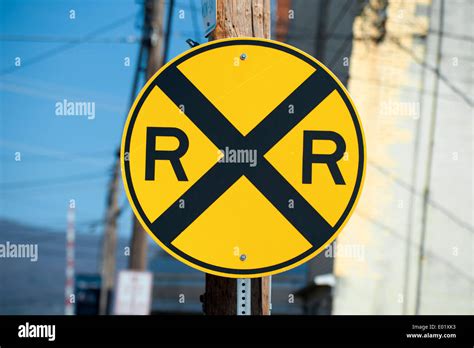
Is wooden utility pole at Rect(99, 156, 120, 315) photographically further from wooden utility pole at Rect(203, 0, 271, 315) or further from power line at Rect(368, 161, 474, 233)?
wooden utility pole at Rect(203, 0, 271, 315)

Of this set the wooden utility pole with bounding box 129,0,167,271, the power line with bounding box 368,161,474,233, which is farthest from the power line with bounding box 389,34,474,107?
the wooden utility pole with bounding box 129,0,167,271

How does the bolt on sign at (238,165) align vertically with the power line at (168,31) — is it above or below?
below

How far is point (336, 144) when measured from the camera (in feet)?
7.11

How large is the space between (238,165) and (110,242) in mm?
17400

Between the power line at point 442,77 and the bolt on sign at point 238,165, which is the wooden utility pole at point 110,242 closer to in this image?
the power line at point 442,77

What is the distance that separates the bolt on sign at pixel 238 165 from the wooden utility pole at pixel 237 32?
0.33m

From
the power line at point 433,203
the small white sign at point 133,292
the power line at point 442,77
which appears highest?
the power line at point 442,77

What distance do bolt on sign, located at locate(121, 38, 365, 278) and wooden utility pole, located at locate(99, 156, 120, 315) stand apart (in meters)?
13.5

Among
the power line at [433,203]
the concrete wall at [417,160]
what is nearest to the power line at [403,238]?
the concrete wall at [417,160]

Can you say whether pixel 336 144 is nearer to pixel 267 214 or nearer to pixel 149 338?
pixel 267 214

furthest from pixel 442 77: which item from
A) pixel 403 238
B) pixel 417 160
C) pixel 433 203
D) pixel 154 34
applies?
pixel 154 34

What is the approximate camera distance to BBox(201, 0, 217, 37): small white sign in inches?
99.5

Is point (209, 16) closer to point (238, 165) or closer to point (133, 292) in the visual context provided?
point (238, 165)

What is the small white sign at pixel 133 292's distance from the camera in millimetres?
10531
